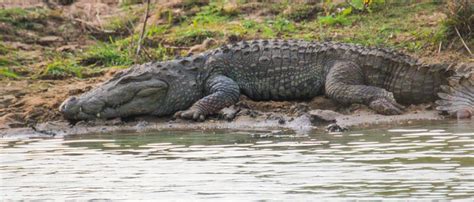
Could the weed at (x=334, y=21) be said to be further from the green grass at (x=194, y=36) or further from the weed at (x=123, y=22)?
the weed at (x=123, y=22)

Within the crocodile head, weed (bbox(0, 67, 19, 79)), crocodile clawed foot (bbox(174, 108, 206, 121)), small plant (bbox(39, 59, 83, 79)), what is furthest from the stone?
weed (bbox(0, 67, 19, 79))

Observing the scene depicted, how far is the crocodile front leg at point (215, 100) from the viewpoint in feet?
31.8

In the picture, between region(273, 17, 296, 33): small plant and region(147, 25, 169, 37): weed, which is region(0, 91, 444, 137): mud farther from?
region(147, 25, 169, 37): weed

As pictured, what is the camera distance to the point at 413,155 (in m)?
6.96

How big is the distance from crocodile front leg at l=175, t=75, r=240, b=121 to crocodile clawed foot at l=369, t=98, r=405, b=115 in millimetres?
1268

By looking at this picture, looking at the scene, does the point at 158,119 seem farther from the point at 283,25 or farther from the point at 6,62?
the point at 283,25

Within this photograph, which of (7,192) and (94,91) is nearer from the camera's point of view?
(7,192)

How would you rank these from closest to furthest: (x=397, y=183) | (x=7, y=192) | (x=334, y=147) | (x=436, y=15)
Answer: (x=397, y=183) < (x=7, y=192) < (x=334, y=147) < (x=436, y=15)

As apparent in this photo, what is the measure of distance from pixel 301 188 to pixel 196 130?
11.2ft

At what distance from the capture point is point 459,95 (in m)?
9.35

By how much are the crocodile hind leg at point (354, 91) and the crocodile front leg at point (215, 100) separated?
86cm

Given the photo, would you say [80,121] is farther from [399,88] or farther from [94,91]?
[399,88]

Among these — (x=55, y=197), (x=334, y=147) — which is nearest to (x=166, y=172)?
(x=55, y=197)

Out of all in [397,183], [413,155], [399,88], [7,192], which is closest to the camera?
[397,183]
